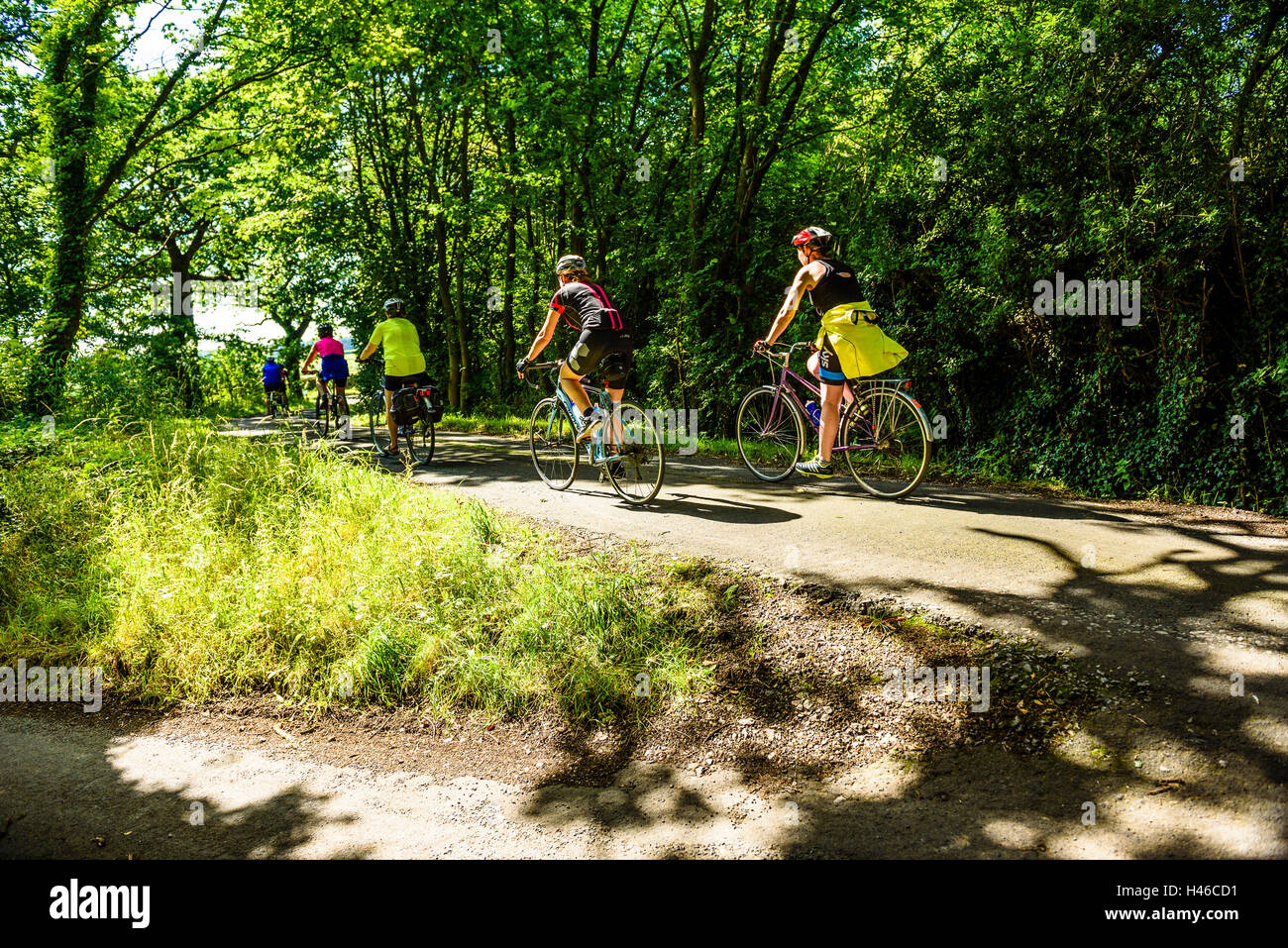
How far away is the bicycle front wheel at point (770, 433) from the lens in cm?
811

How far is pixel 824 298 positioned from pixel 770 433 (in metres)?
1.72

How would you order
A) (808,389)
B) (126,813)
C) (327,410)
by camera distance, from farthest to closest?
(327,410) < (808,389) < (126,813)

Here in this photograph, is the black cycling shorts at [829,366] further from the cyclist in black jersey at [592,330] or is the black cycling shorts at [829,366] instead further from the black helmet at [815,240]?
the cyclist in black jersey at [592,330]

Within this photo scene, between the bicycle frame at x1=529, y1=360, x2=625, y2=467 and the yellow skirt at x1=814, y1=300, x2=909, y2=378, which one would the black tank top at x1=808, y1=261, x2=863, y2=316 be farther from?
the bicycle frame at x1=529, y1=360, x2=625, y2=467

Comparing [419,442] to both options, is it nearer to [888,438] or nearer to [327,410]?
[327,410]

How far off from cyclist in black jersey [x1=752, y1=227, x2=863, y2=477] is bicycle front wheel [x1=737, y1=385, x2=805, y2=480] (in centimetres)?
50

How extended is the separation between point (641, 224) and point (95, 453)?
10178mm

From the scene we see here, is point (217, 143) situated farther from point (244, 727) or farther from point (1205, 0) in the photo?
point (1205, 0)

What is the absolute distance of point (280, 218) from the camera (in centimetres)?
1911

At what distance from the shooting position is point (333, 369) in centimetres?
A: 1345

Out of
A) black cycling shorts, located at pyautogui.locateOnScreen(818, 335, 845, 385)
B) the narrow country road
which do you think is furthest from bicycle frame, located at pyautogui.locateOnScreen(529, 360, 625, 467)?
black cycling shorts, located at pyautogui.locateOnScreen(818, 335, 845, 385)

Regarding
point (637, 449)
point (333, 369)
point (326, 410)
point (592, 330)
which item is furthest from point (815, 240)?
point (326, 410)

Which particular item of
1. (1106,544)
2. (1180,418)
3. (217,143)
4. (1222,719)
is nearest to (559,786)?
(1222,719)

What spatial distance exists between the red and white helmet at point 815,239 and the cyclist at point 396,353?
5.91 metres
